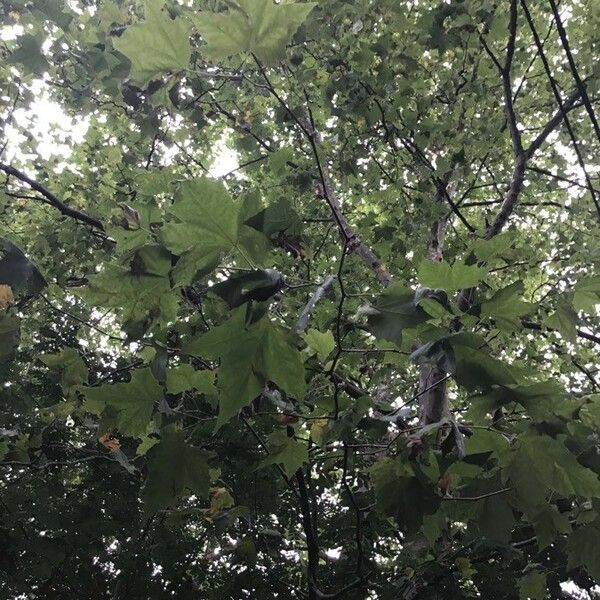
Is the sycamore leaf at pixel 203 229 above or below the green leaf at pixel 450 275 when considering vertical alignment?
above

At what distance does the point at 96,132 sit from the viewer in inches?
229

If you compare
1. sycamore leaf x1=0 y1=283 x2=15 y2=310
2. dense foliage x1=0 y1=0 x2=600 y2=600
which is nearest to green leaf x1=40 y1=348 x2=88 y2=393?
dense foliage x1=0 y1=0 x2=600 y2=600

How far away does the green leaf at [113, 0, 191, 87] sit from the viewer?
4.06 ft

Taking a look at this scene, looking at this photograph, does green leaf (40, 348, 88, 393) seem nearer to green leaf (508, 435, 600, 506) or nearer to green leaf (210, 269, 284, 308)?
green leaf (210, 269, 284, 308)

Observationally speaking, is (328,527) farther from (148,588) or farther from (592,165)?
(592,165)

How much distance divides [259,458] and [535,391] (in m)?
2.72

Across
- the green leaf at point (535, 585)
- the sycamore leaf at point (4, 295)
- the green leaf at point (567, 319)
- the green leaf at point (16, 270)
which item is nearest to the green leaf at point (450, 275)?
the green leaf at point (567, 319)

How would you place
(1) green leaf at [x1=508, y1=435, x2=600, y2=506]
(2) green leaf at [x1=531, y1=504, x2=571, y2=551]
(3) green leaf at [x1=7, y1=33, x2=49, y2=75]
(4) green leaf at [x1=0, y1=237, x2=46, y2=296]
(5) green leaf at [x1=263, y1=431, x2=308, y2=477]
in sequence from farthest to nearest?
(3) green leaf at [x1=7, y1=33, x2=49, y2=75] < (5) green leaf at [x1=263, y1=431, x2=308, y2=477] < (2) green leaf at [x1=531, y1=504, x2=571, y2=551] < (4) green leaf at [x1=0, y1=237, x2=46, y2=296] < (1) green leaf at [x1=508, y1=435, x2=600, y2=506]

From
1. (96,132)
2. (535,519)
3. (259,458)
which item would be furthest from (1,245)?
(96,132)

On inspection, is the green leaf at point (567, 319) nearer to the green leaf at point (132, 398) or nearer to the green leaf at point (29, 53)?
the green leaf at point (132, 398)

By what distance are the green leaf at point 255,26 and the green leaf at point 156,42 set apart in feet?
0.26

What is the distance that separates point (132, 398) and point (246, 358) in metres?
0.59

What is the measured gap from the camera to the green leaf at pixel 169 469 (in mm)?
1420

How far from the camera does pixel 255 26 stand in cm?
114
